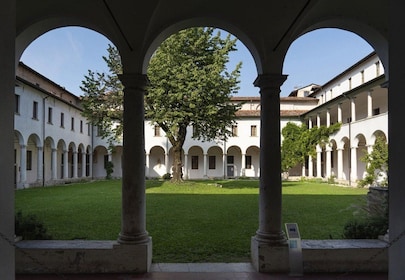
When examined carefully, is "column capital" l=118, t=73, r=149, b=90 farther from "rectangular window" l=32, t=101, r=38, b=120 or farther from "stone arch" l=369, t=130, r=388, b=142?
"rectangular window" l=32, t=101, r=38, b=120

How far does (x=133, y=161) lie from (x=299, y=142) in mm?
30835

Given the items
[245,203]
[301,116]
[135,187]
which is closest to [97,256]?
[135,187]

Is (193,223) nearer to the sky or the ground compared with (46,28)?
nearer to the ground

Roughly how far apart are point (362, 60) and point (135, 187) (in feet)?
94.4

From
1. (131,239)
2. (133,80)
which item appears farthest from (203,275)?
(133,80)

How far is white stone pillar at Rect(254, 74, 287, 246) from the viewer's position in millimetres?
5410

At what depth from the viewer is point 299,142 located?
112ft

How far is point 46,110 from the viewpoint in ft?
87.7
